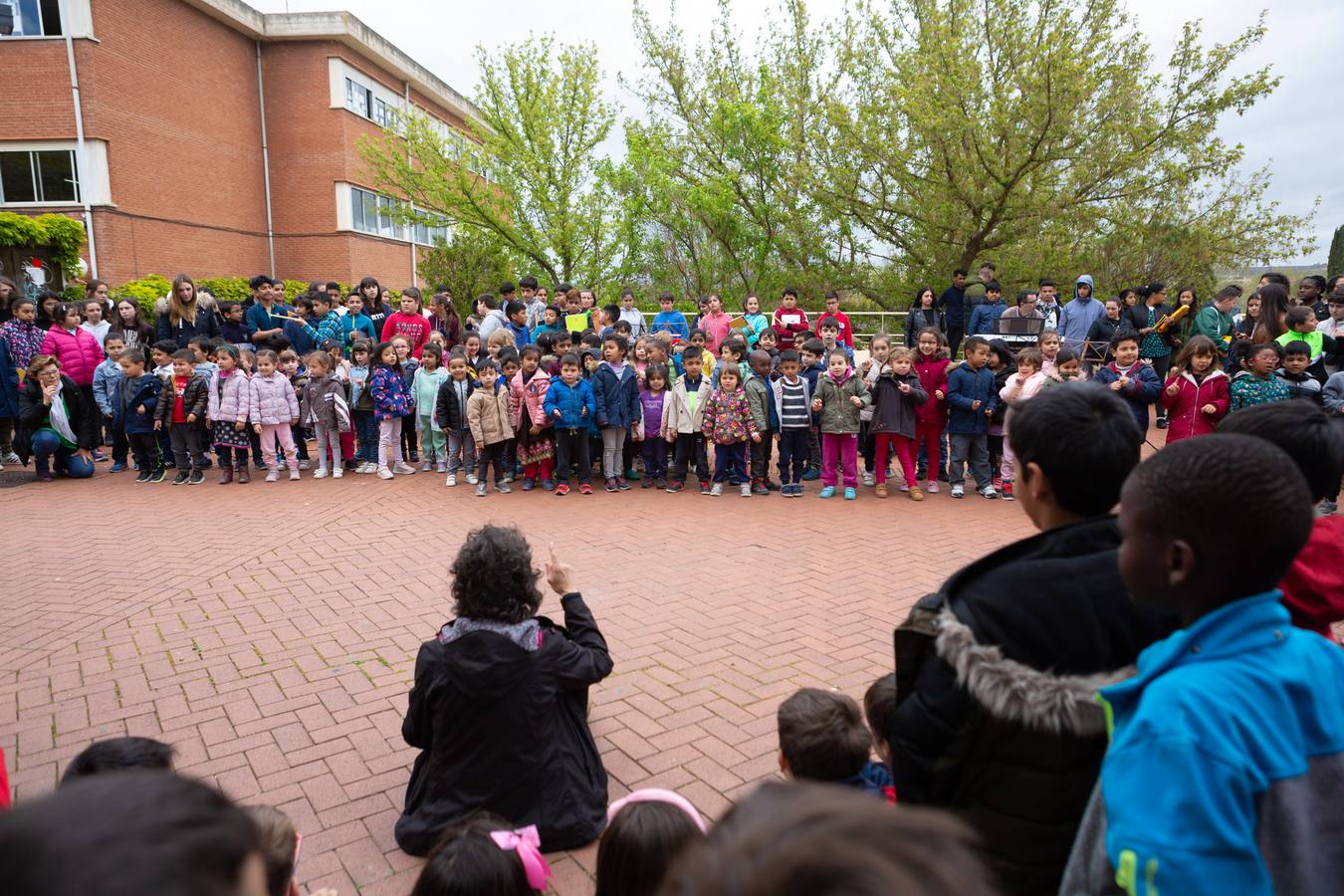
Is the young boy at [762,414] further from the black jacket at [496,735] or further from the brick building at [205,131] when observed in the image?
the brick building at [205,131]

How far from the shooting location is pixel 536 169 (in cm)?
1888

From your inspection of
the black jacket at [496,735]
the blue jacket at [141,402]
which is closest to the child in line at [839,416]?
the black jacket at [496,735]

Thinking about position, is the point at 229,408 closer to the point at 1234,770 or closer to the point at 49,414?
the point at 49,414

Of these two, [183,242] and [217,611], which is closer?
[217,611]

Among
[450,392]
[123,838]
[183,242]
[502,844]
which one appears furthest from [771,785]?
[183,242]

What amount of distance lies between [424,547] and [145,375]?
576cm

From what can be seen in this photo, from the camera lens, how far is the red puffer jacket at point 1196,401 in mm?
7617

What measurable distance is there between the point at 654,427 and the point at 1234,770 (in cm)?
843

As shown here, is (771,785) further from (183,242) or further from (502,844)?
(183,242)

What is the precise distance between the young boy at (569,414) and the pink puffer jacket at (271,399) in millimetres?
3493

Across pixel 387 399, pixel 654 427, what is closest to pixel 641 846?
pixel 654 427

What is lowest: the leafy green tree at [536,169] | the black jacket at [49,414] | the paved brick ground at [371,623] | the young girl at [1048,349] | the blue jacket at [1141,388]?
the paved brick ground at [371,623]

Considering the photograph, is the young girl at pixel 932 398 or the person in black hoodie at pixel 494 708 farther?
the young girl at pixel 932 398

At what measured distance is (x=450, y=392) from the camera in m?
9.82
